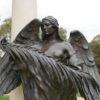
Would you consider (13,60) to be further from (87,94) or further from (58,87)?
(87,94)

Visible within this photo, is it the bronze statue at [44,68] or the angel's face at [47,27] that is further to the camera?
the angel's face at [47,27]

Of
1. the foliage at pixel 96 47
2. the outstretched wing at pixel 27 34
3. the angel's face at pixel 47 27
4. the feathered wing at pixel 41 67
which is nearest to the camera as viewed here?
the feathered wing at pixel 41 67

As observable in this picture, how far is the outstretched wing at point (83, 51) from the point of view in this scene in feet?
18.5

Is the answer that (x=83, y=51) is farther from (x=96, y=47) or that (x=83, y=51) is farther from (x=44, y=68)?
(x=96, y=47)

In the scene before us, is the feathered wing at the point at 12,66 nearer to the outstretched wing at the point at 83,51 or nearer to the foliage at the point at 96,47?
the outstretched wing at the point at 83,51

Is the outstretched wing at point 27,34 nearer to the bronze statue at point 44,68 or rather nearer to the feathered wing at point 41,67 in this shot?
the bronze statue at point 44,68

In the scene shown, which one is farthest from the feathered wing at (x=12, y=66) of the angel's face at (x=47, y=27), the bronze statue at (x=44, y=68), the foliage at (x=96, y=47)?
the foliage at (x=96, y=47)

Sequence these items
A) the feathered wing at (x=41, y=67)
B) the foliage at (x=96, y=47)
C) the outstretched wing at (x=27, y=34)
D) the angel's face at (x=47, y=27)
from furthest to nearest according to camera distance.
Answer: the foliage at (x=96, y=47)
the outstretched wing at (x=27, y=34)
the angel's face at (x=47, y=27)
the feathered wing at (x=41, y=67)

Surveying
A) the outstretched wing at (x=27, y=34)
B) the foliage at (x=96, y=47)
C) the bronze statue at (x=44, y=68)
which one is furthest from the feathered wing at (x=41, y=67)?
the foliage at (x=96, y=47)

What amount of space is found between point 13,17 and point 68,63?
1930 mm

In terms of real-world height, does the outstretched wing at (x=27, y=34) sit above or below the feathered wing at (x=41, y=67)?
above

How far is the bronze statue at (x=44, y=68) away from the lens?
514 centimetres

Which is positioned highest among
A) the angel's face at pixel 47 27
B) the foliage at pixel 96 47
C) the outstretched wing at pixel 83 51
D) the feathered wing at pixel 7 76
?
the angel's face at pixel 47 27

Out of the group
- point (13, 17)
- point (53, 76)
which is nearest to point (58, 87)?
point (53, 76)
